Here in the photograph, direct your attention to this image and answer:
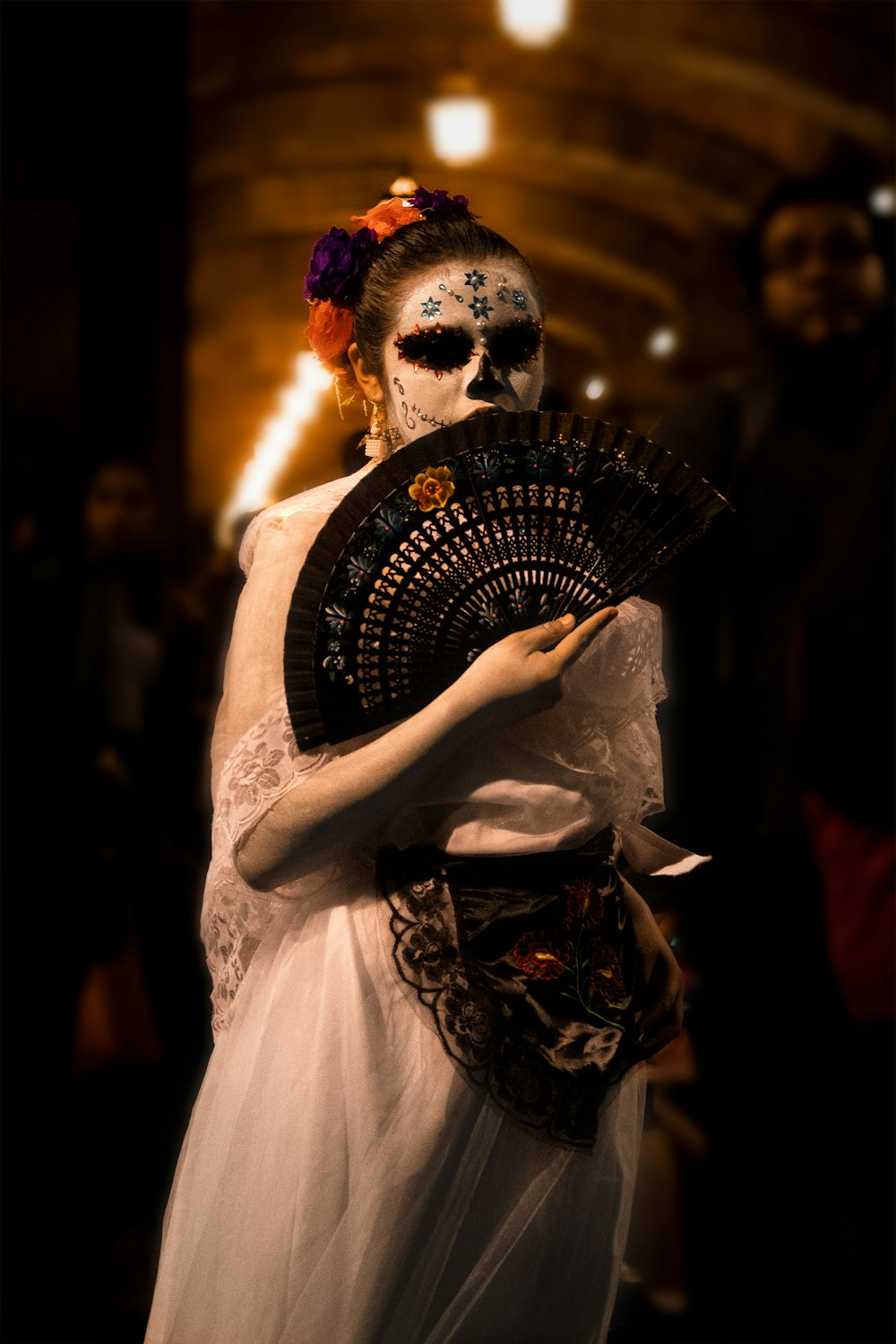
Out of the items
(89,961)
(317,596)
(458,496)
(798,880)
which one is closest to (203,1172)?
(317,596)

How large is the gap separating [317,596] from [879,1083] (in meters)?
2.60

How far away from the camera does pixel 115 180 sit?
21.2 feet

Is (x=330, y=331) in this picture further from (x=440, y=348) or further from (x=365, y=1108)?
(x=365, y=1108)

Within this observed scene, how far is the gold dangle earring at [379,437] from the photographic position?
2592 mm

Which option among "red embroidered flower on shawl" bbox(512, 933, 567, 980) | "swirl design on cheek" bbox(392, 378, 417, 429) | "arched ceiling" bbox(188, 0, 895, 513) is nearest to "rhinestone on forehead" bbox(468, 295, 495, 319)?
"swirl design on cheek" bbox(392, 378, 417, 429)

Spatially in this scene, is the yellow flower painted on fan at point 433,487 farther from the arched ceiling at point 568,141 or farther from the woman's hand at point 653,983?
the arched ceiling at point 568,141

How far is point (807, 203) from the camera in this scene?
4.43 m

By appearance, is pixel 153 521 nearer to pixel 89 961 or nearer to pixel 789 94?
pixel 89 961

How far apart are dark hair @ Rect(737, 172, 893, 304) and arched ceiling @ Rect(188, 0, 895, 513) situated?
4.75 m

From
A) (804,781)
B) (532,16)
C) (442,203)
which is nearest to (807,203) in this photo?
(804,781)

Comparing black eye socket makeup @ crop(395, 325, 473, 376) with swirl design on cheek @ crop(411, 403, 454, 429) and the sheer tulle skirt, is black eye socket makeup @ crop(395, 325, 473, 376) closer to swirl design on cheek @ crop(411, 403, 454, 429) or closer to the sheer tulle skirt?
swirl design on cheek @ crop(411, 403, 454, 429)

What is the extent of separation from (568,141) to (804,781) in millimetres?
10196

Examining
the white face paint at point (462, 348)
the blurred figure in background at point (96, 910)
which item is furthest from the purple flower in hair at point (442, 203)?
the blurred figure in background at point (96, 910)

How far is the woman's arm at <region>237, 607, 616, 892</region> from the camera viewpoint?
2.24 m
